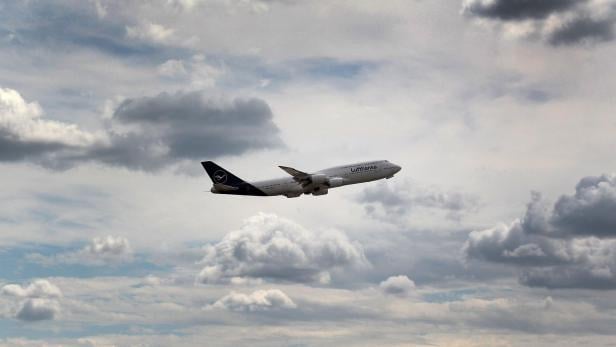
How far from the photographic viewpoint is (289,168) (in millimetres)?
199875
